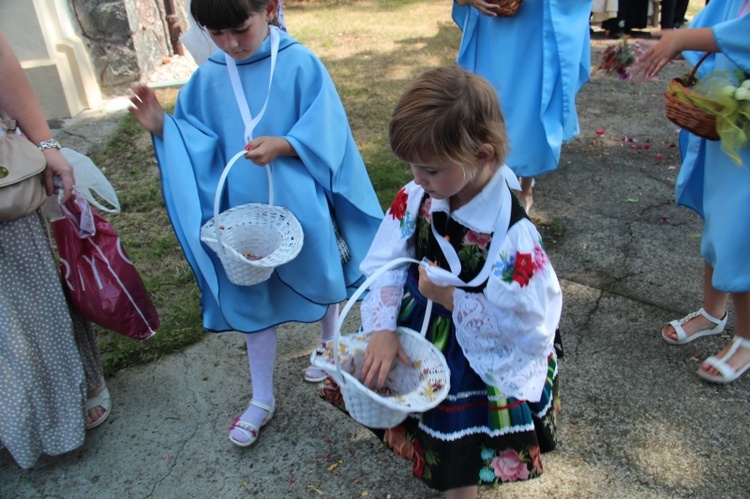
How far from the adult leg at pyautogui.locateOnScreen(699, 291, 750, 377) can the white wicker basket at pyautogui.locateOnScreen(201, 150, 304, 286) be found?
173 cm

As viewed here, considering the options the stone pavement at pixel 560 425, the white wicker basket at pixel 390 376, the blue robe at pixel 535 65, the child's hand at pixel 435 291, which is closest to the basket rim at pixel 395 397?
the white wicker basket at pixel 390 376

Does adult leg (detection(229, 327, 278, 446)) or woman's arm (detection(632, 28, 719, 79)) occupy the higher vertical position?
woman's arm (detection(632, 28, 719, 79))

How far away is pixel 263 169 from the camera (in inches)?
91.5

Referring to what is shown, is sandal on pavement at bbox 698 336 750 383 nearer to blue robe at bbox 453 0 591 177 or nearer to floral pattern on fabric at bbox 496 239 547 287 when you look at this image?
blue robe at bbox 453 0 591 177

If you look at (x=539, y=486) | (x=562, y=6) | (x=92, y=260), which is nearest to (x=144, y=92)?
(x=92, y=260)

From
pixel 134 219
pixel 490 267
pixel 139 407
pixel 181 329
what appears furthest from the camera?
pixel 134 219

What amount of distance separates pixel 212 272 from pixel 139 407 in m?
0.86

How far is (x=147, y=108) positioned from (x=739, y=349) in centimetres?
243

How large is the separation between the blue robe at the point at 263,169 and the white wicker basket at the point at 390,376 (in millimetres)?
585

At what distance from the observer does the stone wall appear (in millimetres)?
5469

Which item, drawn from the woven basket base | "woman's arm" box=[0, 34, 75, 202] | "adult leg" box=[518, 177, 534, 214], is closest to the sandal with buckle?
"woman's arm" box=[0, 34, 75, 202]

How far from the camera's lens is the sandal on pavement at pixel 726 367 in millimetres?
2621

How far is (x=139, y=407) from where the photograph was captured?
271 centimetres

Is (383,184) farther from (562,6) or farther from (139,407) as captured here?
(139,407)
